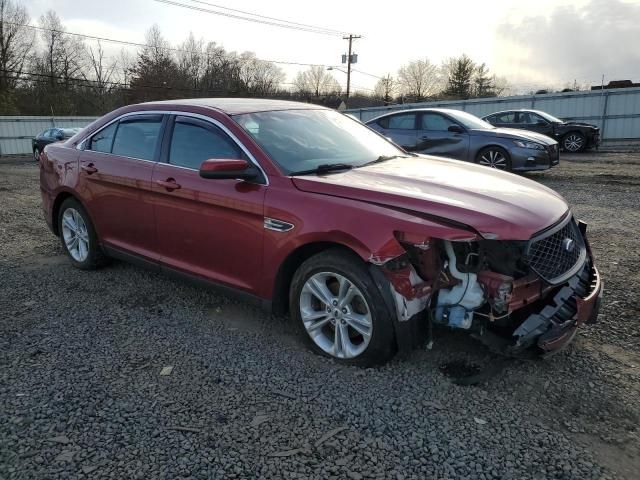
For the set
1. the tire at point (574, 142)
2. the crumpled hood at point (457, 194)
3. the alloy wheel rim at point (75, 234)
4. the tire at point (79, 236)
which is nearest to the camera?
the crumpled hood at point (457, 194)

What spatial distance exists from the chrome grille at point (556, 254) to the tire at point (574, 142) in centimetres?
1619

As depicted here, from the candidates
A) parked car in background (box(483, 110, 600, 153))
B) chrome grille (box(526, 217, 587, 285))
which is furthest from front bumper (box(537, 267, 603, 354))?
parked car in background (box(483, 110, 600, 153))

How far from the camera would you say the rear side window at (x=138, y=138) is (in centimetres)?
441

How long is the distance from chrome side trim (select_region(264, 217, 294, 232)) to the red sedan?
0.03 feet

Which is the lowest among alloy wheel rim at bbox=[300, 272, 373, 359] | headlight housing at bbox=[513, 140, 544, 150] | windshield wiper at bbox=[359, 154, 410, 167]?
alloy wheel rim at bbox=[300, 272, 373, 359]

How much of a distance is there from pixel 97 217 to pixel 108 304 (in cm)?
98

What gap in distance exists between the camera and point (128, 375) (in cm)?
327

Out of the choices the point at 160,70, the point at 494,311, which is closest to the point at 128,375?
the point at 494,311

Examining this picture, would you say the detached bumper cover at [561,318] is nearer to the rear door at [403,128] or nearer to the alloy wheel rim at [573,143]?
the rear door at [403,128]

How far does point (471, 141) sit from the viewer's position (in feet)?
35.5

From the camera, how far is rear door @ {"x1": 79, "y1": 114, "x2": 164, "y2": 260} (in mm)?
4395

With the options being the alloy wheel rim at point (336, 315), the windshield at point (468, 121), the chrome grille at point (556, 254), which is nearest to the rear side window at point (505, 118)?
the windshield at point (468, 121)

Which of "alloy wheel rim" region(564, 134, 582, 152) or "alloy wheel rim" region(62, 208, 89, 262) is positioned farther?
"alloy wheel rim" region(564, 134, 582, 152)

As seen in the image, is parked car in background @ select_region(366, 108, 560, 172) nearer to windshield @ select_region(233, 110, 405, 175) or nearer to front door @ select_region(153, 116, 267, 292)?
windshield @ select_region(233, 110, 405, 175)
